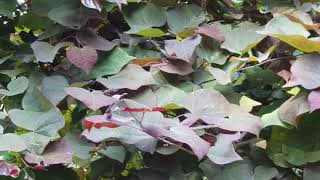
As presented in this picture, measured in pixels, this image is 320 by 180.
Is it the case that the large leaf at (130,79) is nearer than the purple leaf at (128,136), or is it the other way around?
the purple leaf at (128,136)

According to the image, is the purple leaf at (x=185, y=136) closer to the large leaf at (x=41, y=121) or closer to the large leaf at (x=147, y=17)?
the large leaf at (x=41, y=121)

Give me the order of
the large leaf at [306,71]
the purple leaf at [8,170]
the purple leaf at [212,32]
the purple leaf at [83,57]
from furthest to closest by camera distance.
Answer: the purple leaf at [212,32] < the purple leaf at [83,57] < the large leaf at [306,71] < the purple leaf at [8,170]

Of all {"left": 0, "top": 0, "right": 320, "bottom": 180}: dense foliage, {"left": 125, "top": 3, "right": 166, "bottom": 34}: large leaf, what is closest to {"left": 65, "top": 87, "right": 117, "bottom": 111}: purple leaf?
{"left": 0, "top": 0, "right": 320, "bottom": 180}: dense foliage

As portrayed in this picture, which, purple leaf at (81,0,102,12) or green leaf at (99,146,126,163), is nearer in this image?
green leaf at (99,146,126,163)

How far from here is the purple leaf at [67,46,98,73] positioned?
0.90 m

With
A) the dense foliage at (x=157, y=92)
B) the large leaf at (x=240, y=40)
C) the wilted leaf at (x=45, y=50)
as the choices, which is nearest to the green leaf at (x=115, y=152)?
the dense foliage at (x=157, y=92)

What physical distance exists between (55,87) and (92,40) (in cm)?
13

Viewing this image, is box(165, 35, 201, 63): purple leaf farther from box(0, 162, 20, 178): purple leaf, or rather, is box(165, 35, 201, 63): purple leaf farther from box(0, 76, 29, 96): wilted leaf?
box(0, 162, 20, 178): purple leaf

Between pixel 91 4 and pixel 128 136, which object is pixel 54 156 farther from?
pixel 91 4

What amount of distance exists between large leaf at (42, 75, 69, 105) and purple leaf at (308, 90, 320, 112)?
0.43 metres

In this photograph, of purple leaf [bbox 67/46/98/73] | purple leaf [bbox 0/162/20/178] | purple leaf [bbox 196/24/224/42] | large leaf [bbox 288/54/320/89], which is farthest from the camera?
purple leaf [bbox 196/24/224/42]

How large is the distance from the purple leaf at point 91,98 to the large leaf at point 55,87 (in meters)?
0.06

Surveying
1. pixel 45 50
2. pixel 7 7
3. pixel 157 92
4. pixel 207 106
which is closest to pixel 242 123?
pixel 207 106

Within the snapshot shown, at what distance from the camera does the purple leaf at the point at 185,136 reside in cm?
70
